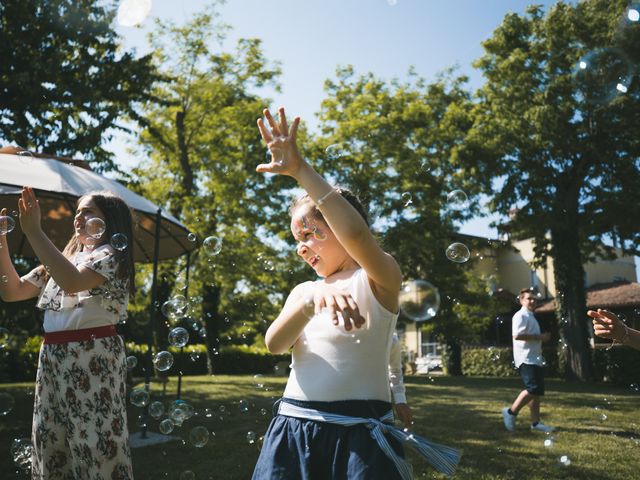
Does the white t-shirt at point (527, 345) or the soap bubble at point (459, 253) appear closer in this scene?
the soap bubble at point (459, 253)

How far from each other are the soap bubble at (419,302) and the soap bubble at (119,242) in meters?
1.71

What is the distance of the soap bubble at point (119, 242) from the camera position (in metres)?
3.04

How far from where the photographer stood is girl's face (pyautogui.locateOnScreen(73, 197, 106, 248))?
3.01 m

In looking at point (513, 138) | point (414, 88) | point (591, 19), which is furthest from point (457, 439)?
point (414, 88)

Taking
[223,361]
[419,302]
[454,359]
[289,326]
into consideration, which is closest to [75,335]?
[289,326]

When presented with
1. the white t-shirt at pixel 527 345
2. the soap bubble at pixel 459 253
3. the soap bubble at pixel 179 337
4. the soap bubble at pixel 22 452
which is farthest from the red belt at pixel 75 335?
the white t-shirt at pixel 527 345

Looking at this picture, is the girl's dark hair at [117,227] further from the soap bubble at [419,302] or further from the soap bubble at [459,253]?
the soap bubble at [459,253]

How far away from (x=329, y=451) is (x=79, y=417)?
1673 millimetres

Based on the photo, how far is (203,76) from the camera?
2312 centimetres

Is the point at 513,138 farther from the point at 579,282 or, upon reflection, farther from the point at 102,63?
the point at 102,63

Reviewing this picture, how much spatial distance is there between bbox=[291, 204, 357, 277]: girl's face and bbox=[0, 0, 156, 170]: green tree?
728 cm

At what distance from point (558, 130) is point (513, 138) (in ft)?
5.21

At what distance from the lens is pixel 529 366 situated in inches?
276

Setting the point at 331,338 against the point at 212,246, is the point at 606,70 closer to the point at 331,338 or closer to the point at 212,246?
the point at 212,246
